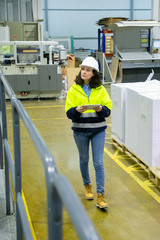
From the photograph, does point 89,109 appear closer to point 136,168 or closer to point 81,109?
point 81,109

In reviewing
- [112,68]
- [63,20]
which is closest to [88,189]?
[112,68]

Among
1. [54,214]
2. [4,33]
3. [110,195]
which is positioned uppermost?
[4,33]

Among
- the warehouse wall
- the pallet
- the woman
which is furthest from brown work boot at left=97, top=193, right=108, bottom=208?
the warehouse wall

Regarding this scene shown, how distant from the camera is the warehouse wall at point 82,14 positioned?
83.5 ft

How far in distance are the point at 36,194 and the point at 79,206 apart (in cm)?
389

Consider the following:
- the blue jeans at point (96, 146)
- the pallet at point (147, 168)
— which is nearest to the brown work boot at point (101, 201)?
the blue jeans at point (96, 146)

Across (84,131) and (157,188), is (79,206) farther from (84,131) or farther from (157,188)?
(157,188)

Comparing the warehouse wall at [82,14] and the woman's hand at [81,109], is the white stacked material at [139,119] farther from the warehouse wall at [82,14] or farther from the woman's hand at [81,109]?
the warehouse wall at [82,14]

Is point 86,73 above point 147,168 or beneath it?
above

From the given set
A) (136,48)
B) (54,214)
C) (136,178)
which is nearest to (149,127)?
(136,178)

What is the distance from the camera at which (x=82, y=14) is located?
1022 inches

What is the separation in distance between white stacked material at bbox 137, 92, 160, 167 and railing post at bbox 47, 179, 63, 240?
3.79 m

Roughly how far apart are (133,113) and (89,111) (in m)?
1.74

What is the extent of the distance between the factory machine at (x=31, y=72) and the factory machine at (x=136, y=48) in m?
3.60
